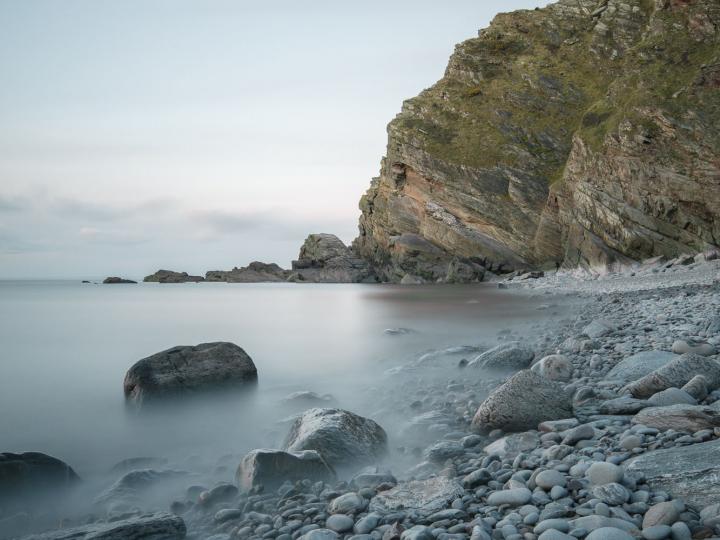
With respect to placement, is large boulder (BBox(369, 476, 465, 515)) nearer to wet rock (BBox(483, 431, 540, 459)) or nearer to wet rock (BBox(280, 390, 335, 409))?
wet rock (BBox(483, 431, 540, 459))

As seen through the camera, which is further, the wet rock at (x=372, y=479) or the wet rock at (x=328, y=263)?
the wet rock at (x=328, y=263)

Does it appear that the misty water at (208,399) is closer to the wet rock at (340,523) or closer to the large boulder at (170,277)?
the wet rock at (340,523)

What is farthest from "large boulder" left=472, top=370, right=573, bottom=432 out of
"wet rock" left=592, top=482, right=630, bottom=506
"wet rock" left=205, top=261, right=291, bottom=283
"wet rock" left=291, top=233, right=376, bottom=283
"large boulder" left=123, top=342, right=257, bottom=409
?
"wet rock" left=205, top=261, right=291, bottom=283

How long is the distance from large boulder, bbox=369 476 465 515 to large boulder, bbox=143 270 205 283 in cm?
11150

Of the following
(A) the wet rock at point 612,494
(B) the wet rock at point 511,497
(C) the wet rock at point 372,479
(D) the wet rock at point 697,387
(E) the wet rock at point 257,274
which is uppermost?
(E) the wet rock at point 257,274

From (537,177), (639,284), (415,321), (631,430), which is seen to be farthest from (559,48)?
(631,430)

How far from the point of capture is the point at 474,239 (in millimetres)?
55688

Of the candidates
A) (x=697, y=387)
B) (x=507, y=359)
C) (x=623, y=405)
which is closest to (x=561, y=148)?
(x=507, y=359)

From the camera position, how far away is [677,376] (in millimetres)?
5574

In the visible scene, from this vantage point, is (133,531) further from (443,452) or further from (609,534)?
(609,534)

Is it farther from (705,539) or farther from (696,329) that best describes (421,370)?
(705,539)

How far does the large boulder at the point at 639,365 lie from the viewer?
6.55 m

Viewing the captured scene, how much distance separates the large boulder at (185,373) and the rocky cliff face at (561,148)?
3207cm

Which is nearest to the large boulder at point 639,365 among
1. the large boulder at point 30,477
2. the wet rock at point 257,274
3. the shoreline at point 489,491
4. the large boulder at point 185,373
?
the shoreline at point 489,491
